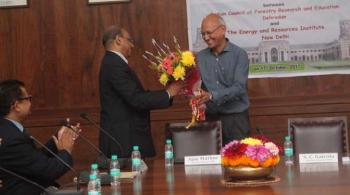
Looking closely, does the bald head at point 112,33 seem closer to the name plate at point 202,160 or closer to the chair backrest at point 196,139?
the chair backrest at point 196,139

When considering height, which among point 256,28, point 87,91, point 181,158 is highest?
point 256,28

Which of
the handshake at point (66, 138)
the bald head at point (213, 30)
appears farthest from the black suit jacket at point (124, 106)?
the handshake at point (66, 138)

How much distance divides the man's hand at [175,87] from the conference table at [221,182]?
85cm

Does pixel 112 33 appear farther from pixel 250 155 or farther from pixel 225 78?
pixel 250 155

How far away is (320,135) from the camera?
467 centimetres

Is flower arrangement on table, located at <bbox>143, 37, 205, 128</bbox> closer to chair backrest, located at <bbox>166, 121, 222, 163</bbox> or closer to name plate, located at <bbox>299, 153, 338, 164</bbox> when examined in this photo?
chair backrest, located at <bbox>166, 121, 222, 163</bbox>

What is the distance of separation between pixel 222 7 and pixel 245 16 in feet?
0.76

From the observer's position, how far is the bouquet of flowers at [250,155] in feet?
10.7

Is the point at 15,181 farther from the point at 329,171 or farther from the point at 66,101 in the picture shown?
the point at 66,101

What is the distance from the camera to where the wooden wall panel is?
609cm

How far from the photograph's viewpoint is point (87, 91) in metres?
6.34

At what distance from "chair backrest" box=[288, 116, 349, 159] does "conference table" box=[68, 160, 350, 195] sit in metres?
0.56

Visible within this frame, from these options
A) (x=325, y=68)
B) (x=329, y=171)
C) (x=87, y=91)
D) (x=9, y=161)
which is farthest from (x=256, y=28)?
(x=9, y=161)

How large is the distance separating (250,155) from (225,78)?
201 cm
